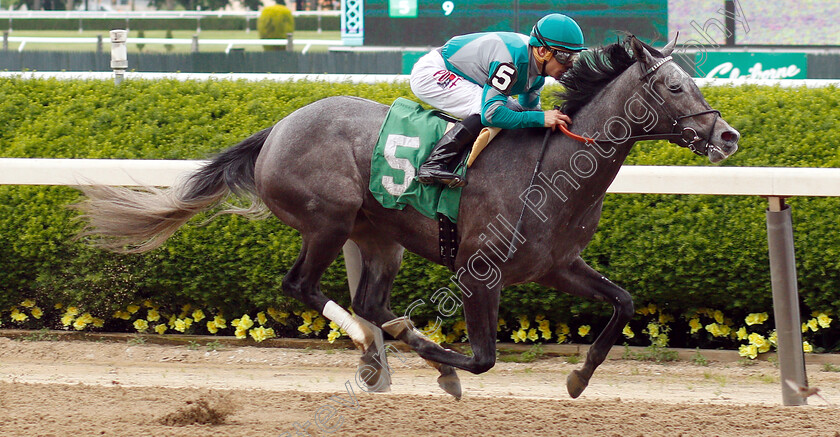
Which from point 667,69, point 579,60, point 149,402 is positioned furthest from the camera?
point 149,402

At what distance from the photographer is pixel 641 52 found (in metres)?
3.07

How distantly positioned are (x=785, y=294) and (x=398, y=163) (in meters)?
1.69

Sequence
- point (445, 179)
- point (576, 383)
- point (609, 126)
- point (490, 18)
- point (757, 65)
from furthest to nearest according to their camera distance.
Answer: point (490, 18)
point (757, 65)
point (576, 383)
point (445, 179)
point (609, 126)

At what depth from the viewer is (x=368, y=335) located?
153 inches

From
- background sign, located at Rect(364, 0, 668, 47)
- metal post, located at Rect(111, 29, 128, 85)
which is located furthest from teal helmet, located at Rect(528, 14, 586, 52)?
background sign, located at Rect(364, 0, 668, 47)

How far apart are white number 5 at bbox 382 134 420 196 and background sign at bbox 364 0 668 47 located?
19.0ft

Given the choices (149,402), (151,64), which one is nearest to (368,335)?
(149,402)

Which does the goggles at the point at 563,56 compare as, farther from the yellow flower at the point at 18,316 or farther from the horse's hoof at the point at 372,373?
the yellow flower at the point at 18,316

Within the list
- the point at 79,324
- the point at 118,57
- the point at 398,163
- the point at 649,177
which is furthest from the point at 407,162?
the point at 118,57

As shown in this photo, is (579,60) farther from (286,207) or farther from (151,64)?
(151,64)

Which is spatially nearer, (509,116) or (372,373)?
(509,116)

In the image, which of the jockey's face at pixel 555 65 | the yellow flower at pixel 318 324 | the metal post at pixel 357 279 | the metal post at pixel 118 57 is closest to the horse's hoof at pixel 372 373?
the metal post at pixel 357 279

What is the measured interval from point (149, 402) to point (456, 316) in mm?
1761

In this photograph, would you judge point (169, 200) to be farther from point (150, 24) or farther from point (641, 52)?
point (150, 24)
